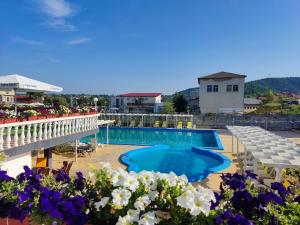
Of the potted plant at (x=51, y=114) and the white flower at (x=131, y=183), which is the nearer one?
the white flower at (x=131, y=183)

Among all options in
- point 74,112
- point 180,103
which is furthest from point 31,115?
point 180,103

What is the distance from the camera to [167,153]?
575 inches

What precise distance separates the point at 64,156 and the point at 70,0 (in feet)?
26.2

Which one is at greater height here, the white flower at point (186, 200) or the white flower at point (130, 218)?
the white flower at point (186, 200)

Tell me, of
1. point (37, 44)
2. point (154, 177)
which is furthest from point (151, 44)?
point (154, 177)

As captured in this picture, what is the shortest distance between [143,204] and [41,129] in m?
7.20

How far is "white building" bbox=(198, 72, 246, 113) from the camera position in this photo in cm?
3550

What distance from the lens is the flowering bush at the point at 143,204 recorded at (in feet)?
5.93

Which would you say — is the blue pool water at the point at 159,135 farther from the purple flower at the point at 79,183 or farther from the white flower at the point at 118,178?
the white flower at the point at 118,178

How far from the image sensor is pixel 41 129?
8.16 m

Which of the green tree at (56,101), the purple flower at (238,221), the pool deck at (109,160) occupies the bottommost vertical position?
the pool deck at (109,160)

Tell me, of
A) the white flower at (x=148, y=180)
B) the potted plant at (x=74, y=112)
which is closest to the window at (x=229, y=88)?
the potted plant at (x=74, y=112)

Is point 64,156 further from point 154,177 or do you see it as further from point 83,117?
point 154,177

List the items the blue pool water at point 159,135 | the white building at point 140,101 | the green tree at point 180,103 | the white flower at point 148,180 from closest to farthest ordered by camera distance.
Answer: the white flower at point 148,180 → the blue pool water at point 159,135 → the green tree at point 180,103 → the white building at point 140,101
